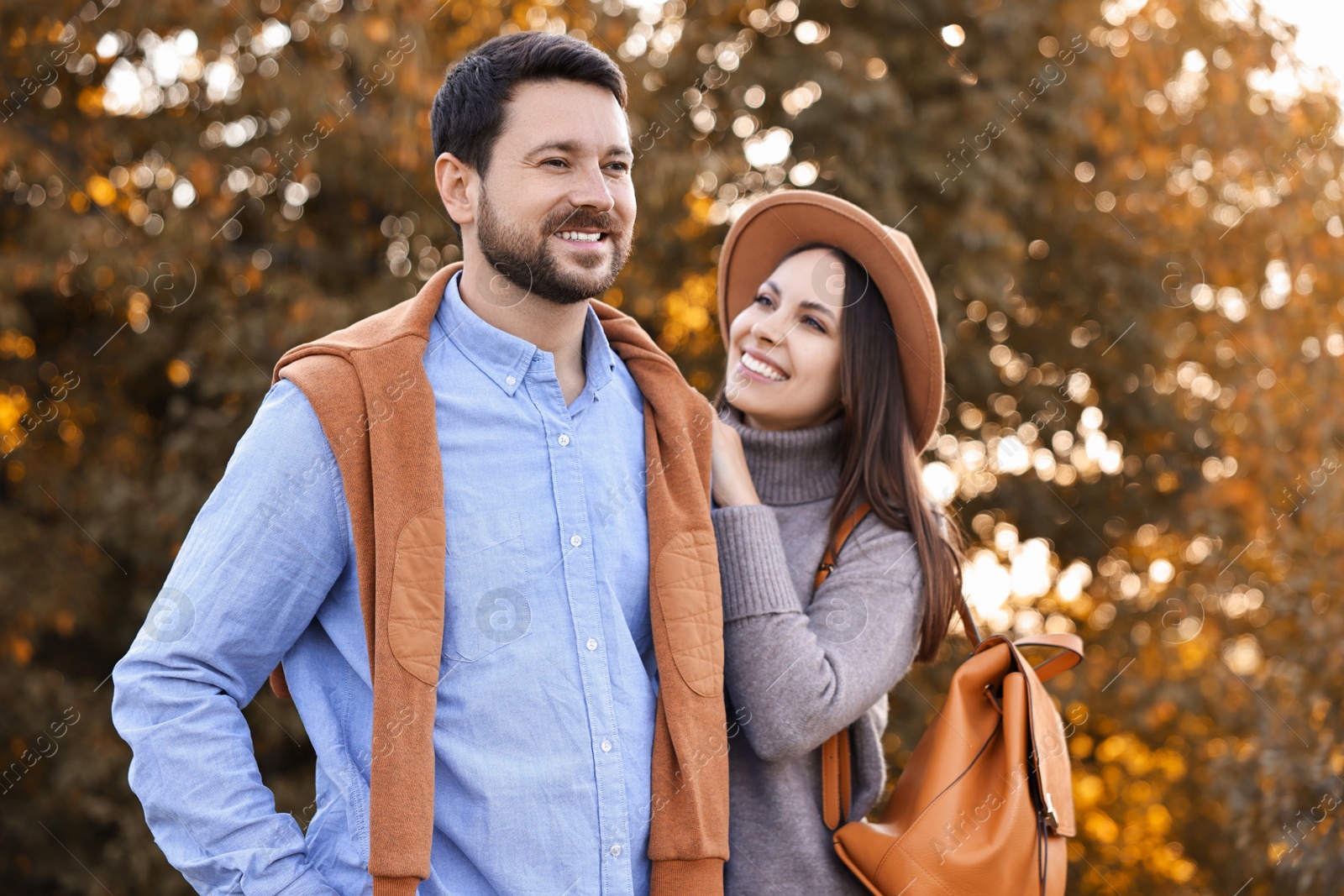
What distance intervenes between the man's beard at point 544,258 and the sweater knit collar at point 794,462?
26.6 inches

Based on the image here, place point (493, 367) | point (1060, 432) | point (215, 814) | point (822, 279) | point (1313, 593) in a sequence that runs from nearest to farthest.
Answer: point (215, 814), point (493, 367), point (822, 279), point (1313, 593), point (1060, 432)

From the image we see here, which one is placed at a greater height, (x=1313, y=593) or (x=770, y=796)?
(x=770, y=796)

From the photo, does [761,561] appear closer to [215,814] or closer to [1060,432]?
[215,814]

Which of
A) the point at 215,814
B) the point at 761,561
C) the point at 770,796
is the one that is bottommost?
the point at 770,796

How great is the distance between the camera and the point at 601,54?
1.93m

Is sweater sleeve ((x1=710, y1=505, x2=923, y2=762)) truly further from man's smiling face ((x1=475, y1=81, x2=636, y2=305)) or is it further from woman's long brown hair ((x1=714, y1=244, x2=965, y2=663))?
man's smiling face ((x1=475, y1=81, x2=636, y2=305))

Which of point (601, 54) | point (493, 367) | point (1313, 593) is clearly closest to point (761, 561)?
point (493, 367)

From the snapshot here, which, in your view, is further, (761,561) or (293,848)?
(761,561)

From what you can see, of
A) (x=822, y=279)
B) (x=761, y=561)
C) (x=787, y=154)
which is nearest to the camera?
(x=761, y=561)

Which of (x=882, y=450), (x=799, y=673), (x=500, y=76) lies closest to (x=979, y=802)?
(x=799, y=673)

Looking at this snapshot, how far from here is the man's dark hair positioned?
6.16ft

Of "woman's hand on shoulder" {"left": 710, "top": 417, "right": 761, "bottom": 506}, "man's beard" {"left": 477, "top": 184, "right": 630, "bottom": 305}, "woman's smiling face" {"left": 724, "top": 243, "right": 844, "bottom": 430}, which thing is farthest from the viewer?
"woman's smiling face" {"left": 724, "top": 243, "right": 844, "bottom": 430}

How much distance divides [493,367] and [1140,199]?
488 cm

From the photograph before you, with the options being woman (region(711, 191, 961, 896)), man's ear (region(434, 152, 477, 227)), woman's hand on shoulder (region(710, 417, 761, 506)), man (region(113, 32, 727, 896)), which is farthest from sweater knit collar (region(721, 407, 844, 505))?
man's ear (region(434, 152, 477, 227))
